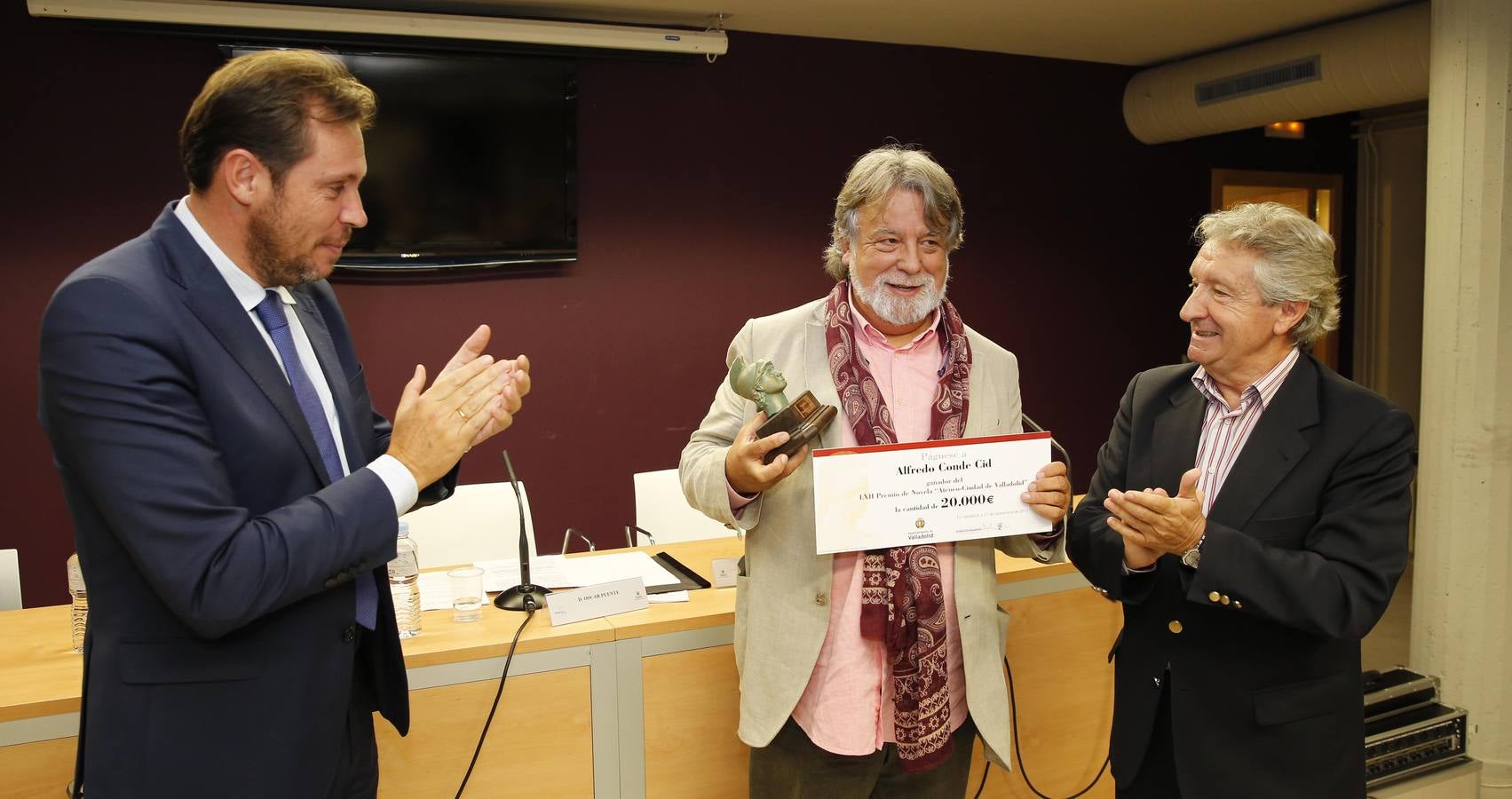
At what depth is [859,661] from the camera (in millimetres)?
1695

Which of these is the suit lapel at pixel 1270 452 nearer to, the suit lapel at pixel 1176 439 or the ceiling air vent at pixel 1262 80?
the suit lapel at pixel 1176 439

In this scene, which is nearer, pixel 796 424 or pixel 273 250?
pixel 273 250

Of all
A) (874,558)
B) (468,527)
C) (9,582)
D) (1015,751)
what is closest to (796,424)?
(874,558)

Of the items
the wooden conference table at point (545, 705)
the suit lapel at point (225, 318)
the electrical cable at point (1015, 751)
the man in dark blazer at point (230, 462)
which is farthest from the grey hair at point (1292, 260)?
the suit lapel at point (225, 318)

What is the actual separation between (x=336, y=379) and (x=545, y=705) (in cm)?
101

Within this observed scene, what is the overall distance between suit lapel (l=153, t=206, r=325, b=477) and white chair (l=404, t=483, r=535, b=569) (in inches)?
72.8

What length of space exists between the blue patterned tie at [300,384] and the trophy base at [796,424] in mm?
609

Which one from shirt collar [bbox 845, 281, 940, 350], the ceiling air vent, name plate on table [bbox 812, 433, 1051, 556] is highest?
the ceiling air vent

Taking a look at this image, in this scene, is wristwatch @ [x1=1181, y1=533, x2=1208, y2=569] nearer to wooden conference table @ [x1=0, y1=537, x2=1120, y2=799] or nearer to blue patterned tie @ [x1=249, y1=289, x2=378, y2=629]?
wooden conference table @ [x1=0, y1=537, x2=1120, y2=799]

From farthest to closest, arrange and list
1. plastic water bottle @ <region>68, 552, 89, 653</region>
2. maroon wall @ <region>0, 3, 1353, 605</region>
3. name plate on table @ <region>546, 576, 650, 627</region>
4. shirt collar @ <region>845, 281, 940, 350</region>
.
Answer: maroon wall @ <region>0, 3, 1353, 605</region>, name plate on table @ <region>546, 576, 650, 627</region>, plastic water bottle @ <region>68, 552, 89, 653</region>, shirt collar @ <region>845, 281, 940, 350</region>

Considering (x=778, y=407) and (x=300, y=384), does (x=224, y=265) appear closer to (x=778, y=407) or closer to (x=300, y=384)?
(x=300, y=384)

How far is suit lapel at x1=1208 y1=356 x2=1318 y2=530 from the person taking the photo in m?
1.69

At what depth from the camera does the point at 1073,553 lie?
6.17 ft

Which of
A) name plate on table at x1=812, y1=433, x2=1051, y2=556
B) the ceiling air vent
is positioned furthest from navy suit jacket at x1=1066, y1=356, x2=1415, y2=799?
the ceiling air vent
